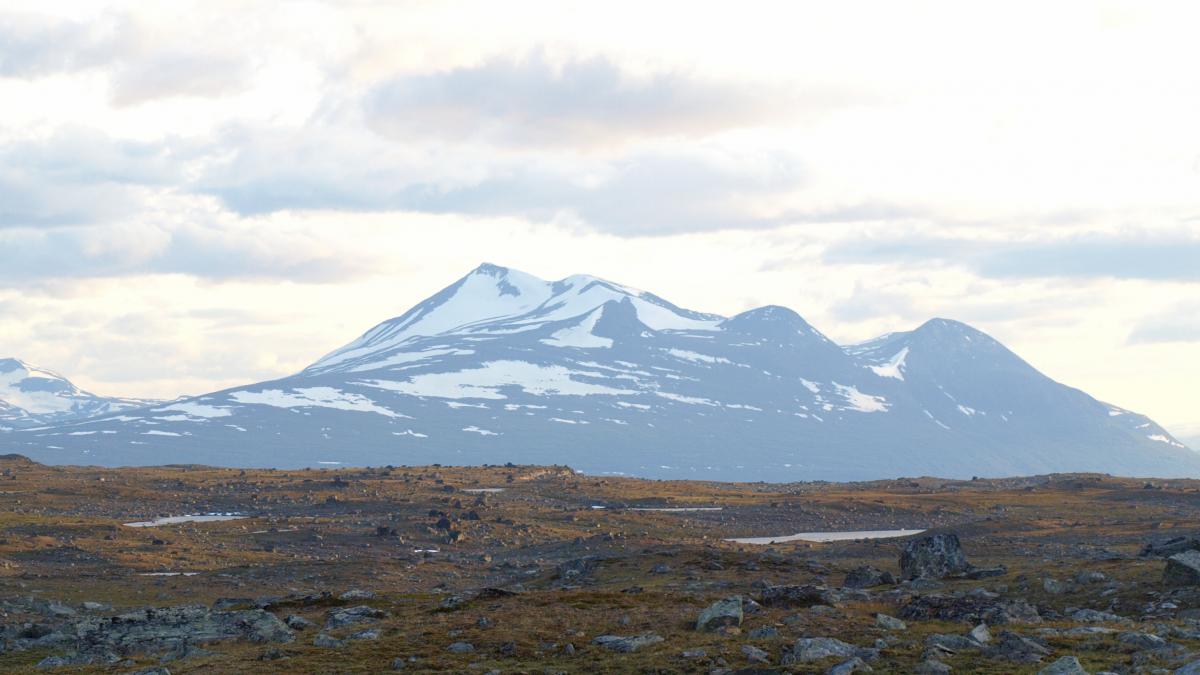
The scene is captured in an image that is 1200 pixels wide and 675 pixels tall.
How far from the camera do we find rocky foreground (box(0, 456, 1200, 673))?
1527 inches

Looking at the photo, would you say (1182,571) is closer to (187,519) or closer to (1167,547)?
(1167,547)

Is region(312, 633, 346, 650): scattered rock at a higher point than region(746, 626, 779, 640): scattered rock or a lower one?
lower

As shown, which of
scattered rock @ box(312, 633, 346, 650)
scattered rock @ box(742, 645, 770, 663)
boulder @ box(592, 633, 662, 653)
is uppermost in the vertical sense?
scattered rock @ box(742, 645, 770, 663)

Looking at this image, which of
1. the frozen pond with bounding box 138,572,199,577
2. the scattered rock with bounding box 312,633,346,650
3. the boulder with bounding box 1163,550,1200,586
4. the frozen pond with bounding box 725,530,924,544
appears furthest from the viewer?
the frozen pond with bounding box 725,530,924,544

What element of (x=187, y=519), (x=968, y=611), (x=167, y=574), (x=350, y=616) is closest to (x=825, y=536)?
(x=187, y=519)

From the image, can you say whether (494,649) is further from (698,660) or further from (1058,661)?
(1058,661)

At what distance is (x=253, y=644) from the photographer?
4541cm

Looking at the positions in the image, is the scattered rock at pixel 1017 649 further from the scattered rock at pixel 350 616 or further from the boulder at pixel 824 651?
the scattered rock at pixel 350 616

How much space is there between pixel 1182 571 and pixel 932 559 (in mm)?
16810

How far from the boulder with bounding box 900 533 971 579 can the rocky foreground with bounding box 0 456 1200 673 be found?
114 millimetres

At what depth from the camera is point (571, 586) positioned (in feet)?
229

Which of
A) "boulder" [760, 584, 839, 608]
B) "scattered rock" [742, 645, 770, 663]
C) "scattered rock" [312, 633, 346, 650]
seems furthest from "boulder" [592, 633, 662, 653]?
"boulder" [760, 584, 839, 608]

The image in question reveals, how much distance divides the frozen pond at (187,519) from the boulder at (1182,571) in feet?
302

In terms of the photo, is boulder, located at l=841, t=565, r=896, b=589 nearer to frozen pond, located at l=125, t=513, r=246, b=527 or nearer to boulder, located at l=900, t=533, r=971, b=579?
boulder, located at l=900, t=533, r=971, b=579
